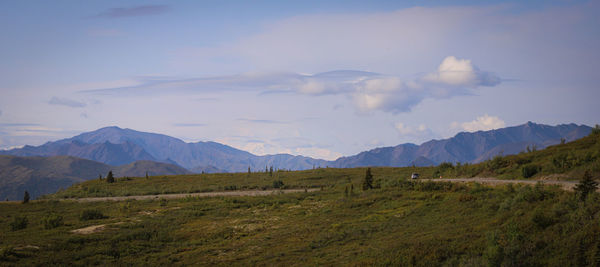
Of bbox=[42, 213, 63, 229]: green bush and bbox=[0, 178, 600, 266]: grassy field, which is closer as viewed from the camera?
bbox=[0, 178, 600, 266]: grassy field

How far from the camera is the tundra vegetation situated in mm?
17141

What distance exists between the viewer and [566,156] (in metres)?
35.2

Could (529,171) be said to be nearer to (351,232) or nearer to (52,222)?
(351,232)

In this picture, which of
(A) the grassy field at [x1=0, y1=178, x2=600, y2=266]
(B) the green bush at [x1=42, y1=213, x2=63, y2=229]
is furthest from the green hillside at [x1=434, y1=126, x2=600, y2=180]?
(B) the green bush at [x1=42, y1=213, x2=63, y2=229]

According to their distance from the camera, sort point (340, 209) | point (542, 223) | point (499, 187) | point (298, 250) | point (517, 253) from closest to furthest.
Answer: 1. point (517, 253)
2. point (542, 223)
3. point (298, 250)
4. point (499, 187)
5. point (340, 209)

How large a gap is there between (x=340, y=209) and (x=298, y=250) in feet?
37.5

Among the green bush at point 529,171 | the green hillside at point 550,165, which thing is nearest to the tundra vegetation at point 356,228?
the green hillside at point 550,165

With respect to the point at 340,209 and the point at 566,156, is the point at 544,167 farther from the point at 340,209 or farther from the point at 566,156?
the point at 340,209

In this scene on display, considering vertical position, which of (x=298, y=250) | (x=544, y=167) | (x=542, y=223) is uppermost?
(x=544, y=167)

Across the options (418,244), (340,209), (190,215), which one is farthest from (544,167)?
(190,215)

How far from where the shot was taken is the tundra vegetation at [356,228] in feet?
56.2

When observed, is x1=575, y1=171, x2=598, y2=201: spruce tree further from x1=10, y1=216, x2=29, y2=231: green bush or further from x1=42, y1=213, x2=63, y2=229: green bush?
x1=10, y1=216, x2=29, y2=231: green bush

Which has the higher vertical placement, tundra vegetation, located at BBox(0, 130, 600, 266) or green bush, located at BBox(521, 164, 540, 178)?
green bush, located at BBox(521, 164, 540, 178)

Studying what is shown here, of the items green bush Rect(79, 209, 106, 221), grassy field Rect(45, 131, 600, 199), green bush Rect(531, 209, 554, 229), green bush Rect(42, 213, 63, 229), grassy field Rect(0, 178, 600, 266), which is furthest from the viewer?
green bush Rect(79, 209, 106, 221)
